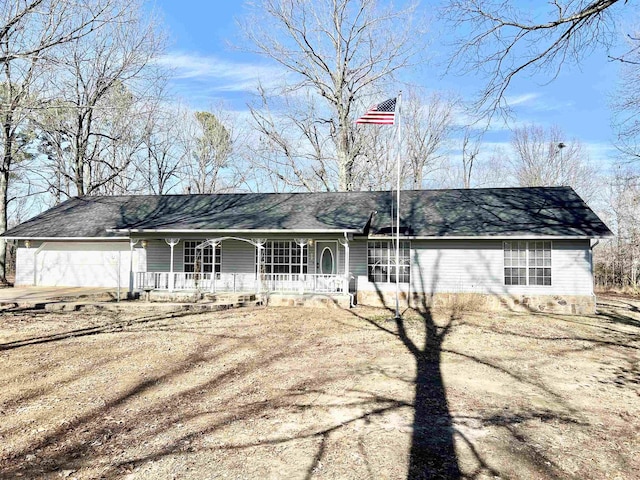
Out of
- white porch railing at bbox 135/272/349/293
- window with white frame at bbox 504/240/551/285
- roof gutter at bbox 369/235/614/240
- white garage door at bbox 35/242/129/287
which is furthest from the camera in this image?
white garage door at bbox 35/242/129/287

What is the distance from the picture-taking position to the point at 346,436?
4734 mm

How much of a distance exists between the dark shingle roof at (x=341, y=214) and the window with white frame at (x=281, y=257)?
1.13 meters

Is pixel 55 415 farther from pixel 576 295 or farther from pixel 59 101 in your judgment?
pixel 576 295

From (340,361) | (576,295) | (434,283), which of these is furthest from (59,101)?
(576,295)

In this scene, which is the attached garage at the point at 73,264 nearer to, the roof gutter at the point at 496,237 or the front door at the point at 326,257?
the front door at the point at 326,257

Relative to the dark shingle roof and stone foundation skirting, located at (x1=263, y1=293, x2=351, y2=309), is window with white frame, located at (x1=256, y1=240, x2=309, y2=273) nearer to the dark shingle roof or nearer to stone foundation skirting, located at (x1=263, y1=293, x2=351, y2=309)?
the dark shingle roof

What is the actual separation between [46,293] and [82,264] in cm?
245

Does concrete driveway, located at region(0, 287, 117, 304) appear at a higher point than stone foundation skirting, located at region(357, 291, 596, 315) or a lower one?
higher

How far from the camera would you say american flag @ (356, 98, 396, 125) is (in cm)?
1322

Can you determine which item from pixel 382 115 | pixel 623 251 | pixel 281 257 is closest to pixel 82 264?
pixel 281 257

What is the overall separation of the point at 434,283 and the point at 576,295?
455cm

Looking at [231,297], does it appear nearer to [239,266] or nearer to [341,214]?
[239,266]

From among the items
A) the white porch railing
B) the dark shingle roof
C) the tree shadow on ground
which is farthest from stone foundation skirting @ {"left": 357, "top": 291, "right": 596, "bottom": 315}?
the tree shadow on ground

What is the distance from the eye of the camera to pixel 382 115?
524 inches
